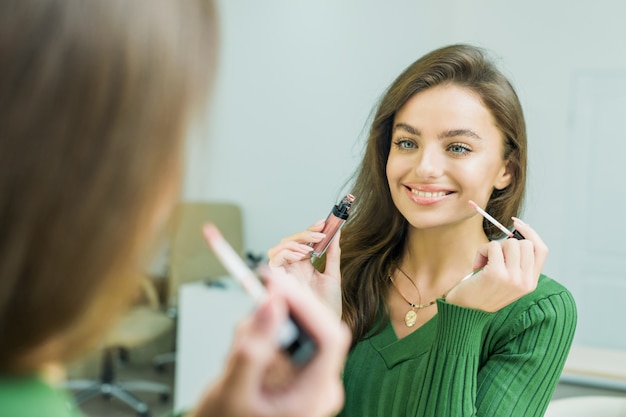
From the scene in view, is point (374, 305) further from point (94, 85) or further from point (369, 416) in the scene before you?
point (94, 85)

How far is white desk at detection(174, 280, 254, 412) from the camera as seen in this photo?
318cm

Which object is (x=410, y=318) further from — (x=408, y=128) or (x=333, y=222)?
(x=408, y=128)

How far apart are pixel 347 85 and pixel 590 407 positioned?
2671 millimetres

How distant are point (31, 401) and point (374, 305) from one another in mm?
978

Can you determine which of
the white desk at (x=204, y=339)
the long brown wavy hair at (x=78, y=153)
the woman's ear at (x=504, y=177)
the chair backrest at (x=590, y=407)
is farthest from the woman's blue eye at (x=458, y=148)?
the white desk at (x=204, y=339)

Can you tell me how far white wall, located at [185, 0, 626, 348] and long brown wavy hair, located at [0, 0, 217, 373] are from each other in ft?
11.7

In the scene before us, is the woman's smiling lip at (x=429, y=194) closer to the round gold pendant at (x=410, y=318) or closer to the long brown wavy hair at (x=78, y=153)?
the round gold pendant at (x=410, y=318)

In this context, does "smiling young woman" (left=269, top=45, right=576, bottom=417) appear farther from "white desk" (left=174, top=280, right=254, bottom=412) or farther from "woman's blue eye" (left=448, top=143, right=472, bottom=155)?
"white desk" (left=174, top=280, right=254, bottom=412)

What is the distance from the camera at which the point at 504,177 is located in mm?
1349

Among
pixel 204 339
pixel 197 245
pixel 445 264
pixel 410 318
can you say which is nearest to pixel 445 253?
pixel 445 264

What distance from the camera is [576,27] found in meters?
4.06

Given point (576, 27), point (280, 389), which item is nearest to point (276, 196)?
point (576, 27)

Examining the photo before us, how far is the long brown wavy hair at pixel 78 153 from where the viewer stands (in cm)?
40

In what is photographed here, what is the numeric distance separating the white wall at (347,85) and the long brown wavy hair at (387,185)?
8.40 feet
